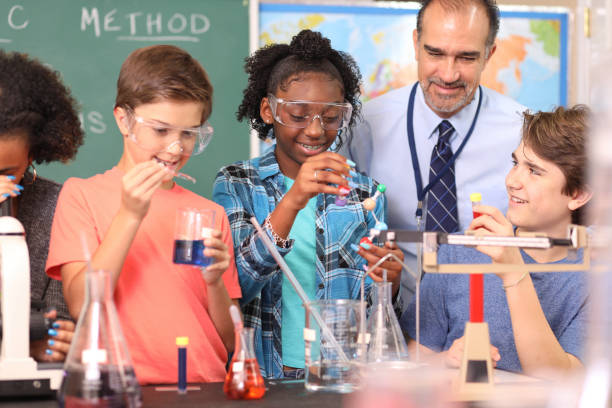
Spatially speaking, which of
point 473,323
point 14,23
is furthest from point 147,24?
point 473,323

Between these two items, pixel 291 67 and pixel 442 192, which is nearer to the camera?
pixel 291 67

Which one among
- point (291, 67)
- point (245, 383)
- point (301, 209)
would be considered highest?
point (291, 67)

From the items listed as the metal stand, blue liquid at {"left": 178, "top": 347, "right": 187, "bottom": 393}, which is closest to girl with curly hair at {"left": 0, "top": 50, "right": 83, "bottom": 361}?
blue liquid at {"left": 178, "top": 347, "right": 187, "bottom": 393}

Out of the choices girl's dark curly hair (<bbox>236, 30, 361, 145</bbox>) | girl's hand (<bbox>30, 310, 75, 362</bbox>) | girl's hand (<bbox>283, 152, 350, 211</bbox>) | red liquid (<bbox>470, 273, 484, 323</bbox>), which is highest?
girl's dark curly hair (<bbox>236, 30, 361, 145</bbox>)

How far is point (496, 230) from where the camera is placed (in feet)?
5.74

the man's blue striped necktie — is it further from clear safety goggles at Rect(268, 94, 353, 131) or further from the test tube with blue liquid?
the test tube with blue liquid

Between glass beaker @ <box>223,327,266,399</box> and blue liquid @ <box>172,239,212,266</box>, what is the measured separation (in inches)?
10.3

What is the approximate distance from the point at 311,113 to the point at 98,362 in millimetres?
1271

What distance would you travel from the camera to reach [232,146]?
10.8 feet

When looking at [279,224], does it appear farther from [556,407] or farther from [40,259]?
[556,407]

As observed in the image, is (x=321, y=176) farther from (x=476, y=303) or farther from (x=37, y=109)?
(x=37, y=109)

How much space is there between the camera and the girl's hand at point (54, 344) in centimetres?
149

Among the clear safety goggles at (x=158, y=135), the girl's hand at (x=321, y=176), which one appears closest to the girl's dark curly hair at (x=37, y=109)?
the clear safety goggles at (x=158, y=135)

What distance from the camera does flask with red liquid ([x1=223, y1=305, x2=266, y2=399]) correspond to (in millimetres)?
1334
